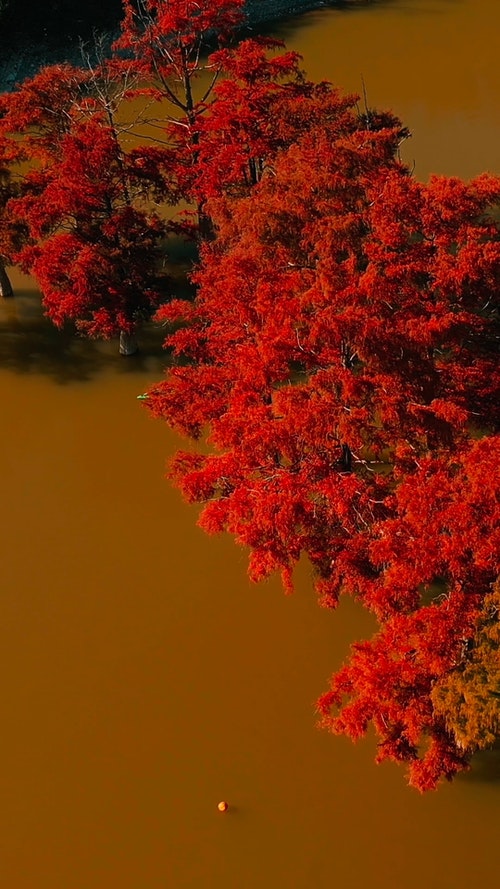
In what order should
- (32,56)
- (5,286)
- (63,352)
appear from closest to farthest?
(63,352) → (5,286) → (32,56)

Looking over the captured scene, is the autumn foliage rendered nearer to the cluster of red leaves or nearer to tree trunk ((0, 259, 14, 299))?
the cluster of red leaves

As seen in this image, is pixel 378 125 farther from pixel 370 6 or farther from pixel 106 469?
pixel 370 6

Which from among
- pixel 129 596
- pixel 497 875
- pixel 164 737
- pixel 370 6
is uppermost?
pixel 370 6

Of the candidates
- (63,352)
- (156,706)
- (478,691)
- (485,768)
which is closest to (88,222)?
(63,352)

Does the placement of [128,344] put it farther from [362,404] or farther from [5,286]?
[362,404]

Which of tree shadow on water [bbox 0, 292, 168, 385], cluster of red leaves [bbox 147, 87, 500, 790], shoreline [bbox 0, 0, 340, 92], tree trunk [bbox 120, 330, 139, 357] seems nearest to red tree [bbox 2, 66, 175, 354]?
tree trunk [bbox 120, 330, 139, 357]

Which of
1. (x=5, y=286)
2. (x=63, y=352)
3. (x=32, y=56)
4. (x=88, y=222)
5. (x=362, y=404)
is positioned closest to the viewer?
(x=362, y=404)

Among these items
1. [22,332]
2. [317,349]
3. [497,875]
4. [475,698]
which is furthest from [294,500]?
[22,332]

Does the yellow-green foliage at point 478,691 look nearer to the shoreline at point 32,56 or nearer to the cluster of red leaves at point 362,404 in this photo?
the cluster of red leaves at point 362,404
